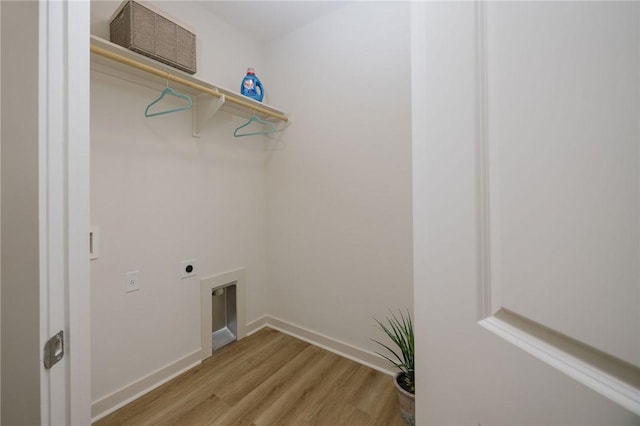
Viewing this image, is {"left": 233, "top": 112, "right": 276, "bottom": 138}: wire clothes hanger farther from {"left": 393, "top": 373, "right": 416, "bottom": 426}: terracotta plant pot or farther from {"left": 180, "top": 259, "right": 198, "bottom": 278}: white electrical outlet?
{"left": 393, "top": 373, "right": 416, "bottom": 426}: terracotta plant pot

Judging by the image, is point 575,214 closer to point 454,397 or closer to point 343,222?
point 454,397

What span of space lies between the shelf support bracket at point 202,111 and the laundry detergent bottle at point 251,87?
1.05ft

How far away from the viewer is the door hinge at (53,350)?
21.7 inches

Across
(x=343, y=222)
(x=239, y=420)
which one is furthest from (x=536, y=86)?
(x=239, y=420)

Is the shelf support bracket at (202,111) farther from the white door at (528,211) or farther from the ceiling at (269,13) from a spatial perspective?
the white door at (528,211)

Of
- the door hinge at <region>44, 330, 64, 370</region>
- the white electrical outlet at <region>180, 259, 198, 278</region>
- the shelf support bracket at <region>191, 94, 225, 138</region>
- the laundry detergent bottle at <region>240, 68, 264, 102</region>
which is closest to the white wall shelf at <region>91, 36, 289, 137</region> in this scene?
the shelf support bracket at <region>191, 94, 225, 138</region>

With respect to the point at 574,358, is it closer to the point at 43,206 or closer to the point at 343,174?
the point at 43,206

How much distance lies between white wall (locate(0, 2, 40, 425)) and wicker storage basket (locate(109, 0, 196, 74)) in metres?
0.77

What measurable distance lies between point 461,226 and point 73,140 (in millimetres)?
844

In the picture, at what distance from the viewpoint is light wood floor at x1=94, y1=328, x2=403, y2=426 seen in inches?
51.4

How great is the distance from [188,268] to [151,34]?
52.7 inches

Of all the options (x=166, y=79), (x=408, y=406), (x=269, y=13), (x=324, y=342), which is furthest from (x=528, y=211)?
(x=269, y=13)

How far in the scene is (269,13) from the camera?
72.8 inches

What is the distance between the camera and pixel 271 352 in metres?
1.86
